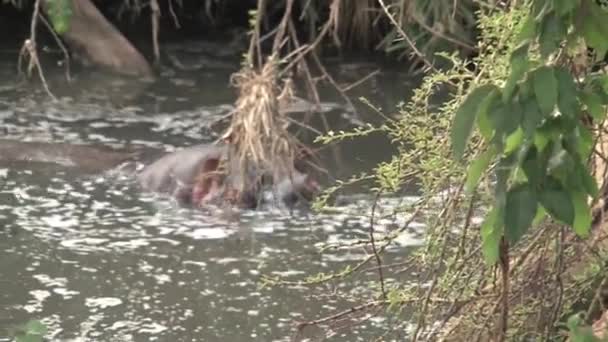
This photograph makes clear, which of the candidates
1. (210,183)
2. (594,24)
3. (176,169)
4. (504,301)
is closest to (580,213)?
(594,24)

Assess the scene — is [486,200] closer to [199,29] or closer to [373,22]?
[373,22]

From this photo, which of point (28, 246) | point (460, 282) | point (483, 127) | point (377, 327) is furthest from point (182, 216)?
point (483, 127)

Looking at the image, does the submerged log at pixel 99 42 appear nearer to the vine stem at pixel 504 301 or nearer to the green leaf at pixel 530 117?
the vine stem at pixel 504 301

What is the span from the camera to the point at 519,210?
1.77m

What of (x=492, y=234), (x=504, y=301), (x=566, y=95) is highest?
(x=566, y=95)

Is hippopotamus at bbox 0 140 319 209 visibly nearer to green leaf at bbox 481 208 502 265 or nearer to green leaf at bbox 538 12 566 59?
green leaf at bbox 481 208 502 265

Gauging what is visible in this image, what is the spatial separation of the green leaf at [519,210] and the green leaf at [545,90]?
14 centimetres

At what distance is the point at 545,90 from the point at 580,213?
0.25 m

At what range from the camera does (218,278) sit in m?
4.13

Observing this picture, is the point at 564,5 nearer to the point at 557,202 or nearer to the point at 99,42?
the point at 557,202

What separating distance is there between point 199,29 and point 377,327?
15.1ft

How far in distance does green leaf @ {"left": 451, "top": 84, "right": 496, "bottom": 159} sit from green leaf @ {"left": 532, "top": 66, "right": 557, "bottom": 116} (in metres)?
0.09

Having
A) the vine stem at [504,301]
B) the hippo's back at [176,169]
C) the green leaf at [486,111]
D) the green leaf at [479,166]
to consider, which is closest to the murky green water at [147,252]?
the hippo's back at [176,169]

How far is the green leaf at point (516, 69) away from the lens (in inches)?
66.8
